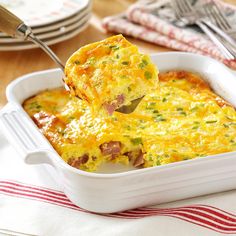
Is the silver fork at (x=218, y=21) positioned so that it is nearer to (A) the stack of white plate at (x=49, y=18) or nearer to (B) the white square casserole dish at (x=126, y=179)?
(A) the stack of white plate at (x=49, y=18)

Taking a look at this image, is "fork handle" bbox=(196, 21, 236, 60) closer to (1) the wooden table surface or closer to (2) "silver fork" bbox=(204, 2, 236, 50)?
(2) "silver fork" bbox=(204, 2, 236, 50)

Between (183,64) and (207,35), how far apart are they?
2.31 feet

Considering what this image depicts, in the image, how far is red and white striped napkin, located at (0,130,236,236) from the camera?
7.41 feet

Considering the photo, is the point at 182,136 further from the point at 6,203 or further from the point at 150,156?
the point at 6,203

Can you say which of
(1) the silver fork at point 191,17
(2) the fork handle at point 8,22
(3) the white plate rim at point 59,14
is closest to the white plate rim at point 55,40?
(3) the white plate rim at point 59,14

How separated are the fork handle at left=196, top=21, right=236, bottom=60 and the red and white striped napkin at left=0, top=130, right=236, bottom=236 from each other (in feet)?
3.87

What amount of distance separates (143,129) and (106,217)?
16.2 inches

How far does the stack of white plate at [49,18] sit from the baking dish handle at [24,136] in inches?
35.2

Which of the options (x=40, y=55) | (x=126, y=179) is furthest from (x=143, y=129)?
(x=40, y=55)

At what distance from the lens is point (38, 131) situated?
2.52m

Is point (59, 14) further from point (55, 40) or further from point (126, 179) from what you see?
point (126, 179)

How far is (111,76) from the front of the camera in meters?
2.49

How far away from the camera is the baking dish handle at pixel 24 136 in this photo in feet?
7.73

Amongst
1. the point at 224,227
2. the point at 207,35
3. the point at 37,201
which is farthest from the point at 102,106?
the point at 207,35
